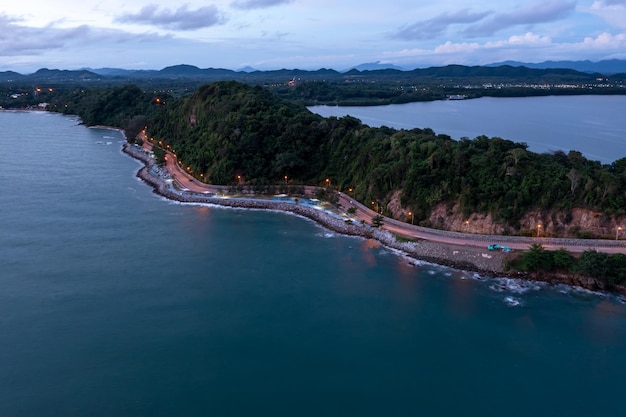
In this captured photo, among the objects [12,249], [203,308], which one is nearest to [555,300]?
[203,308]

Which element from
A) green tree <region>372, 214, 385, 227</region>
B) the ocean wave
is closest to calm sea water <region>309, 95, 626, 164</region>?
green tree <region>372, 214, 385, 227</region>

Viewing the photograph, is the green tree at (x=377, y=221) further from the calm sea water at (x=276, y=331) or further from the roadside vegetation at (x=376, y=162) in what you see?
the roadside vegetation at (x=376, y=162)

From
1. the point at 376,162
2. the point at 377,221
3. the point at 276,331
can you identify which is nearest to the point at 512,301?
the point at 377,221

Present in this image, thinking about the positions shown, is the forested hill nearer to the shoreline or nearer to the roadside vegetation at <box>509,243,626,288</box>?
the shoreline

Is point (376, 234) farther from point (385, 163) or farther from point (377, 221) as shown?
point (385, 163)

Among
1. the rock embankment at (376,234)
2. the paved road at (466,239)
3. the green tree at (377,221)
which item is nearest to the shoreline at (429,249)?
the rock embankment at (376,234)

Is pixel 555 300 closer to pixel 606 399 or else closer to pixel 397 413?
pixel 606 399
